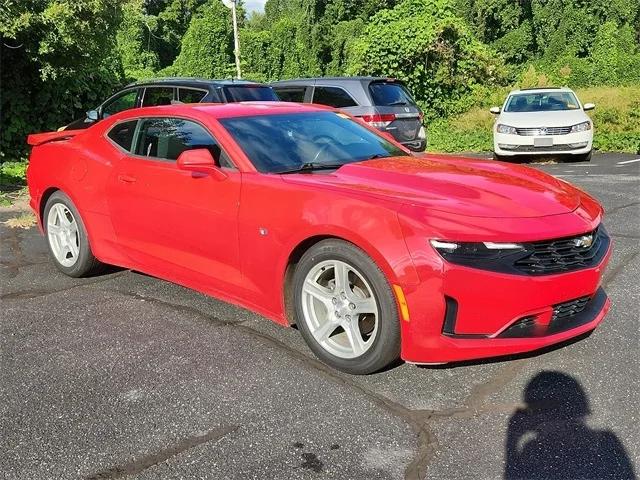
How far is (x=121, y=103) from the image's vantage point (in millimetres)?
10359

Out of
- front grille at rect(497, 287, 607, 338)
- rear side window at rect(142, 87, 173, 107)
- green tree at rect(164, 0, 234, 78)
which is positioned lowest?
front grille at rect(497, 287, 607, 338)

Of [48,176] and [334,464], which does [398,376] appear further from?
[48,176]

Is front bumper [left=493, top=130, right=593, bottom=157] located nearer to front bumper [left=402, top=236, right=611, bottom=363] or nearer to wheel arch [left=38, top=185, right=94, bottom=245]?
wheel arch [left=38, top=185, right=94, bottom=245]

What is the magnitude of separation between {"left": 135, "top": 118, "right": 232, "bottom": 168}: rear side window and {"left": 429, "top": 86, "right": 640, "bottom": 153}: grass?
495 inches

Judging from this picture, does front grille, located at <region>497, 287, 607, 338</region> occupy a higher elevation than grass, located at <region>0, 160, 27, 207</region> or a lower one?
higher

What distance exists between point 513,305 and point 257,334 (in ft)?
5.34

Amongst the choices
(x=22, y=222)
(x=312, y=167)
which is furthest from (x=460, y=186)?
(x=22, y=222)

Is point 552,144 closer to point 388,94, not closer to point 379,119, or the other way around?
point 388,94

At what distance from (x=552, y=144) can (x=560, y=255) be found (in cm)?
941

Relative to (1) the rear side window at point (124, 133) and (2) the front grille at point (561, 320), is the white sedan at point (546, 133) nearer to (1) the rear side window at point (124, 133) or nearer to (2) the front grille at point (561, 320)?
(1) the rear side window at point (124, 133)

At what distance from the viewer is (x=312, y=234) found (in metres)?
3.31

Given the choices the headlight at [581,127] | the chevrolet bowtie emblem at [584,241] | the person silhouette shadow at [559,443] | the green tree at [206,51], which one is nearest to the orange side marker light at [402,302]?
the person silhouette shadow at [559,443]

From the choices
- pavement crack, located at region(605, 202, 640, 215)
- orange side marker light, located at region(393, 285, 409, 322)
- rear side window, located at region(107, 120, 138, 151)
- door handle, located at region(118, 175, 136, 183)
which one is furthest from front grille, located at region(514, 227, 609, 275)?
pavement crack, located at region(605, 202, 640, 215)

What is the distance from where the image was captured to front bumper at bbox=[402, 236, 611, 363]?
2.88 meters
